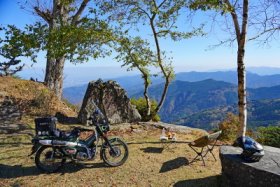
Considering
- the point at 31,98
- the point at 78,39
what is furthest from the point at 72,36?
the point at 31,98

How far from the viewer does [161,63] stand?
18.3m

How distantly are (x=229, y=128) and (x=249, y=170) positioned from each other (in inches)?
341

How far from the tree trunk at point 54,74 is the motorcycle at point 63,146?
1083 cm

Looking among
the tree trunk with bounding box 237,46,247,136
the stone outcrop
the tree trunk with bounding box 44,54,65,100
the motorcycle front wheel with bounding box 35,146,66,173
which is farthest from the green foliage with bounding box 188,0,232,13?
the tree trunk with bounding box 44,54,65,100

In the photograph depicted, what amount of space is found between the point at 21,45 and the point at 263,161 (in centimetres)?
912

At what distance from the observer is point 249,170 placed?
785 centimetres

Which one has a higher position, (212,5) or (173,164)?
(212,5)

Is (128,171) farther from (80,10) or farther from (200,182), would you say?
(80,10)

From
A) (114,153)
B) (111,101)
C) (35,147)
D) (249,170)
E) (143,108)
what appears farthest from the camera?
(143,108)

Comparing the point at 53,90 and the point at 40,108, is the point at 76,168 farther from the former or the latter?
the point at 53,90

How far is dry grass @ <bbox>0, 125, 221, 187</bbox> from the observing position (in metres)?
9.12

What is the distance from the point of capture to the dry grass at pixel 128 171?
9117 millimetres

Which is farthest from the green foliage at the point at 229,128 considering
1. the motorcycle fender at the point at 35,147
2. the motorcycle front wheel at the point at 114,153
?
the motorcycle fender at the point at 35,147

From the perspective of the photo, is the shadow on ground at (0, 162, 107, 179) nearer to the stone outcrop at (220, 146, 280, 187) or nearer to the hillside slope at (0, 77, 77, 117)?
the stone outcrop at (220, 146, 280, 187)
